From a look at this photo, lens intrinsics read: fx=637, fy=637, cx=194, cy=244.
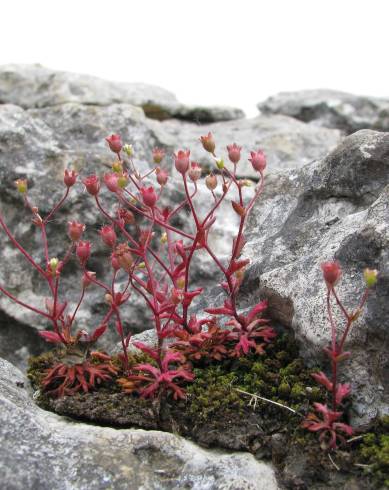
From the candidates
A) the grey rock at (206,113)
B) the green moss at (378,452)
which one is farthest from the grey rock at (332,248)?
the grey rock at (206,113)

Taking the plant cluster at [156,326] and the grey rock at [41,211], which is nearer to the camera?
the plant cluster at [156,326]

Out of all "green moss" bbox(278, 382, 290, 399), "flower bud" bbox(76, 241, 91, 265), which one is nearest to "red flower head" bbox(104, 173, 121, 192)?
"flower bud" bbox(76, 241, 91, 265)

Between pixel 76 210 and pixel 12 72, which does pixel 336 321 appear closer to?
pixel 76 210

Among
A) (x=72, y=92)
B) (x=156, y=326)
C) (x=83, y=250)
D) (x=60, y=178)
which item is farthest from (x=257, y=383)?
(x=72, y=92)

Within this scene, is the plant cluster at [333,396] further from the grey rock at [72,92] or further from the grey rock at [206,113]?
the grey rock at [206,113]

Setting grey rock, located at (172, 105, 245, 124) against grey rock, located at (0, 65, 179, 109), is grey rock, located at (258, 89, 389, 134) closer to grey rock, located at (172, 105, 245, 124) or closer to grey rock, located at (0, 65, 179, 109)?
grey rock, located at (172, 105, 245, 124)

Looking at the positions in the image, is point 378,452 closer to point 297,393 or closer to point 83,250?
point 297,393
